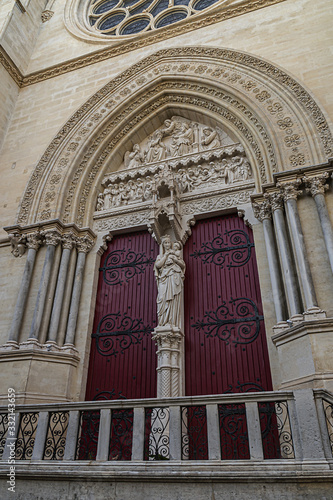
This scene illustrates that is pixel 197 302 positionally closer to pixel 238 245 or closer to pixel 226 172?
pixel 238 245

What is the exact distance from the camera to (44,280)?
23.1ft

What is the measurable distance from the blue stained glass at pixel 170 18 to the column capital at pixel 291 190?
7.22 m

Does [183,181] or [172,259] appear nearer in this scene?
[172,259]

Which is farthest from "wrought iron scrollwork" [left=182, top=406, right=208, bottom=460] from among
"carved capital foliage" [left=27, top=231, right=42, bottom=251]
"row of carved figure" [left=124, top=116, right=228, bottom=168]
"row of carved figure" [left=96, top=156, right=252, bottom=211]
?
"row of carved figure" [left=124, top=116, right=228, bottom=168]

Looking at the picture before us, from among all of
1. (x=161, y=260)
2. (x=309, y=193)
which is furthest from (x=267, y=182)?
(x=161, y=260)

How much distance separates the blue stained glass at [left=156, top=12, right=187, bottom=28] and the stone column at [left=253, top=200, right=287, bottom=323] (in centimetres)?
710

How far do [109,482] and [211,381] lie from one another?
2730 millimetres

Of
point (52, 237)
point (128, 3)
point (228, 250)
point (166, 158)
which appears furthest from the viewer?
point (128, 3)

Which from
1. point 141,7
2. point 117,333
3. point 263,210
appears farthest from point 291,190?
point 141,7

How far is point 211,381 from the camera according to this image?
6.01 m

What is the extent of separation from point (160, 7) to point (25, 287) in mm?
9536

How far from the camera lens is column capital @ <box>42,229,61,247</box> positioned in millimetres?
7441

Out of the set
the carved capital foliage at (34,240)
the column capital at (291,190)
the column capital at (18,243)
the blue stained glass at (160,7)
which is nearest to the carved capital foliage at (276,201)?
the column capital at (291,190)

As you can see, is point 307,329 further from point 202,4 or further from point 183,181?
point 202,4
